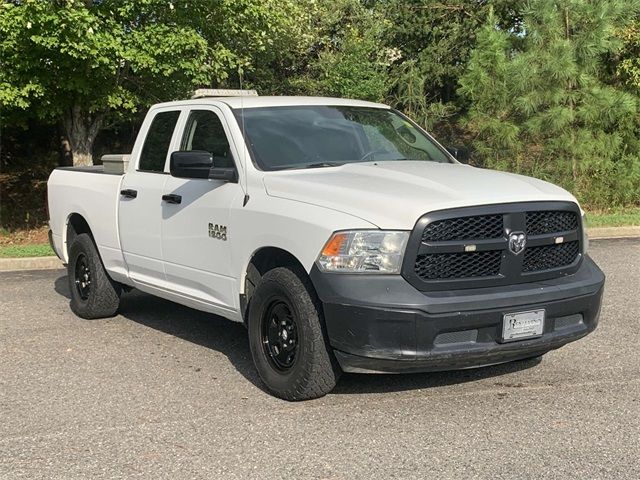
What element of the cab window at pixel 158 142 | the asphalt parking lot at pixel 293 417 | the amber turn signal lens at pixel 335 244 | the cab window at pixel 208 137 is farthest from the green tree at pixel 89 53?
the amber turn signal lens at pixel 335 244

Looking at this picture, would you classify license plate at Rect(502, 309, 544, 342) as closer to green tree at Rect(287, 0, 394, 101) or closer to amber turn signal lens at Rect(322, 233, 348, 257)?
amber turn signal lens at Rect(322, 233, 348, 257)

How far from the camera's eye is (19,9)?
38.2 feet

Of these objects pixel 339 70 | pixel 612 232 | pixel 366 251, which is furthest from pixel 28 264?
pixel 339 70

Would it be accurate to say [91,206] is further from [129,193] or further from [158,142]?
[158,142]

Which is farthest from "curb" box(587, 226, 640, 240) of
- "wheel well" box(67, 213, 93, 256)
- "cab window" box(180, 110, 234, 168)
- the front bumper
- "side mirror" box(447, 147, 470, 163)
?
the front bumper

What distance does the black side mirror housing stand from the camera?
5.57 meters

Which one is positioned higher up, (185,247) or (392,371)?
(185,247)

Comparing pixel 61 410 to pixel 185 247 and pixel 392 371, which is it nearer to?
pixel 185 247

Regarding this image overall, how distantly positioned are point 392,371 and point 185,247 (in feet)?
6.84

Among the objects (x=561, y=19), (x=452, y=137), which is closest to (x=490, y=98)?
(x=561, y=19)

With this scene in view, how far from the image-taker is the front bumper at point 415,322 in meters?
4.45

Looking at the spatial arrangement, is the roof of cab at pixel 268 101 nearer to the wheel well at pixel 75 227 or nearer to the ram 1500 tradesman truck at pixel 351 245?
the ram 1500 tradesman truck at pixel 351 245


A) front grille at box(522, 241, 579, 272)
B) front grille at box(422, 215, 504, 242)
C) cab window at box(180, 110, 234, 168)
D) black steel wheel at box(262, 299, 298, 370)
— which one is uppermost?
cab window at box(180, 110, 234, 168)

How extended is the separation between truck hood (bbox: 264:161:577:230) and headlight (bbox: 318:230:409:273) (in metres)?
0.07
